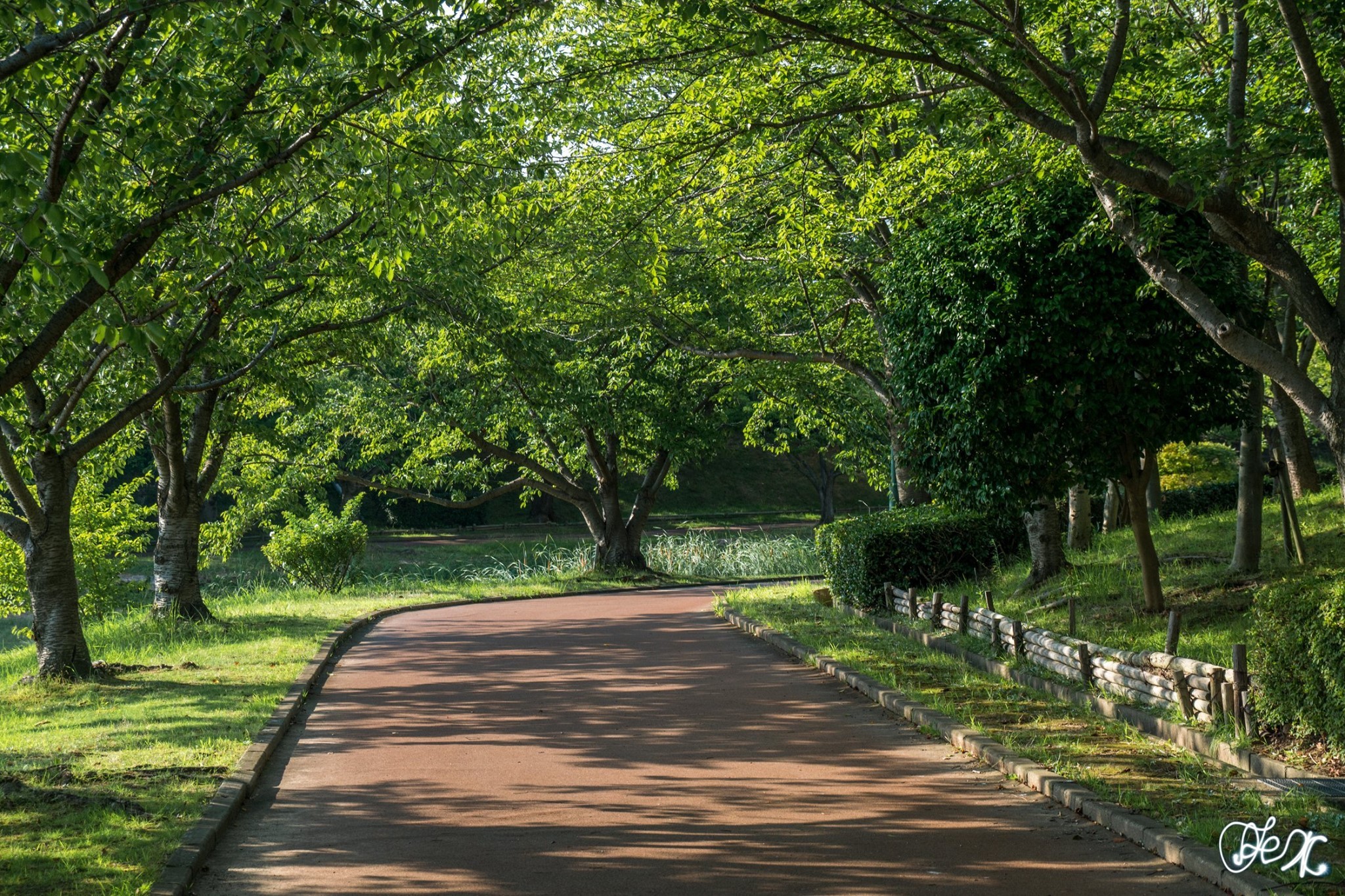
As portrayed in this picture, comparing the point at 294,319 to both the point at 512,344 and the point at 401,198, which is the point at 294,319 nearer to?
the point at 512,344

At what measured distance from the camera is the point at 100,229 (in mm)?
8805

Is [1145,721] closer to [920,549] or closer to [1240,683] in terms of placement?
[1240,683]

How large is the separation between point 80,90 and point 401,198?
2.78 meters

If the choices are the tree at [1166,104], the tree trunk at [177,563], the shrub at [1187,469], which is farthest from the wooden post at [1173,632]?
the shrub at [1187,469]

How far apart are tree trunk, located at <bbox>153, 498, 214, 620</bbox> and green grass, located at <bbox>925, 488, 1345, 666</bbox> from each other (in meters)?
11.7

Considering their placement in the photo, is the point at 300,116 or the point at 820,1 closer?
the point at 820,1

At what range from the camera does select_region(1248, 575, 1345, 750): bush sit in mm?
6762

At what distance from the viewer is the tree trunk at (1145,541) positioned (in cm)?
1133

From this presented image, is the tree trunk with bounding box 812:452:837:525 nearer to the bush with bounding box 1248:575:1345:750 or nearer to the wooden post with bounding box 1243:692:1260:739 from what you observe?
the wooden post with bounding box 1243:692:1260:739

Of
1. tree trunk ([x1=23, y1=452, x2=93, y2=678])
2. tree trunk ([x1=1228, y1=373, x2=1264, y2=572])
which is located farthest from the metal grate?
tree trunk ([x1=23, y1=452, x2=93, y2=678])

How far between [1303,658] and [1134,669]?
1.90 meters

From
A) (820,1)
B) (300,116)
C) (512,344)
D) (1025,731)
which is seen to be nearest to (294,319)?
(512,344)

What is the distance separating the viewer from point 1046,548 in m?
14.8

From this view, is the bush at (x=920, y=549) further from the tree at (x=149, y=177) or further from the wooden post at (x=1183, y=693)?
the tree at (x=149, y=177)
